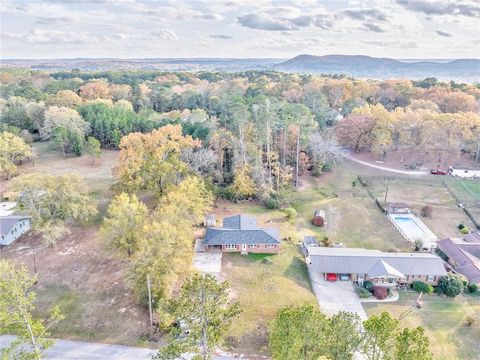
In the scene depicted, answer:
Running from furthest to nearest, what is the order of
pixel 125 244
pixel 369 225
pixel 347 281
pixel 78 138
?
pixel 78 138, pixel 369 225, pixel 347 281, pixel 125 244

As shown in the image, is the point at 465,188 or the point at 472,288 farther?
the point at 465,188

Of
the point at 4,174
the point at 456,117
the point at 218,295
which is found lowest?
the point at 4,174

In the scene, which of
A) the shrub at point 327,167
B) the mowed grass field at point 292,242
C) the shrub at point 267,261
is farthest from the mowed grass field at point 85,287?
the shrub at point 327,167

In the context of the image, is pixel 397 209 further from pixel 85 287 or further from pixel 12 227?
pixel 12 227

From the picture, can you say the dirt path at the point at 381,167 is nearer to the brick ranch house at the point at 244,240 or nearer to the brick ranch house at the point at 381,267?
the brick ranch house at the point at 381,267

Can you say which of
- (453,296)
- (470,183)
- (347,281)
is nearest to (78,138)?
(347,281)

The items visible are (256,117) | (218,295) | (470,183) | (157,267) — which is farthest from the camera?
(470,183)

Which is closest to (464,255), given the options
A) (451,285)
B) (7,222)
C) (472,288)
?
(472,288)

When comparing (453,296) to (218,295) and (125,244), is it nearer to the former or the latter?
(218,295)
